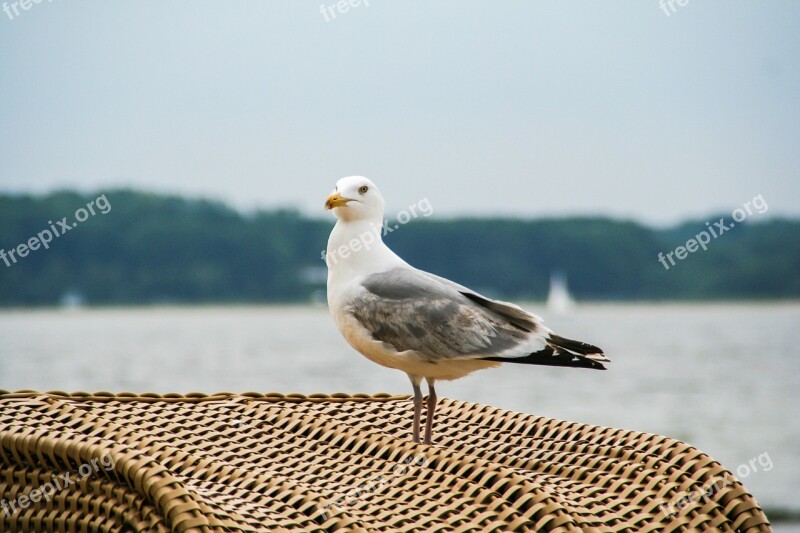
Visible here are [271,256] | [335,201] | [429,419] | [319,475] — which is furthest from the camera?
[271,256]

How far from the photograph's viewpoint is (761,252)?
125 feet

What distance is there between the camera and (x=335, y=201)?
2.88m

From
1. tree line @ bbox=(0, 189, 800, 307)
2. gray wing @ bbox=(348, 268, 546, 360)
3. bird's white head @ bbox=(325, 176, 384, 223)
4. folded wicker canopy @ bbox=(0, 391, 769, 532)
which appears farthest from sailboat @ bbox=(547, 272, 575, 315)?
folded wicker canopy @ bbox=(0, 391, 769, 532)

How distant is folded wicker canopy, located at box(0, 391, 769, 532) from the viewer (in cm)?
189

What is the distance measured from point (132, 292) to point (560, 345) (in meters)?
44.2

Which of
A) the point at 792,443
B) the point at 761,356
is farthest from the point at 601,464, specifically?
the point at 761,356

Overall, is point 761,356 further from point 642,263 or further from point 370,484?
point 370,484

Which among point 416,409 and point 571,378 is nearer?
point 416,409

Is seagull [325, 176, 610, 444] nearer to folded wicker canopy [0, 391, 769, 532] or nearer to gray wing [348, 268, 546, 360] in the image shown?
gray wing [348, 268, 546, 360]

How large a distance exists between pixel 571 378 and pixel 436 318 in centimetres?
2310

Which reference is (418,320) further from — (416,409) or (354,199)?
(354,199)

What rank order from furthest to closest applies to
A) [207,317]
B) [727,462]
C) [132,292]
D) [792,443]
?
[207,317] < [132,292] < [792,443] < [727,462]

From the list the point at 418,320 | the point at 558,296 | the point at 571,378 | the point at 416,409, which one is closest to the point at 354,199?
the point at 418,320

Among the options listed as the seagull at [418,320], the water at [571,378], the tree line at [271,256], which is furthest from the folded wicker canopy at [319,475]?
the tree line at [271,256]
